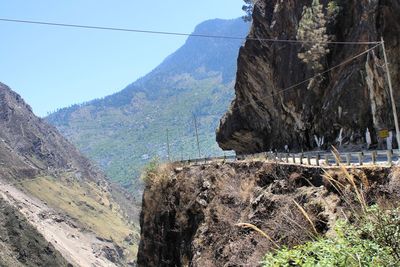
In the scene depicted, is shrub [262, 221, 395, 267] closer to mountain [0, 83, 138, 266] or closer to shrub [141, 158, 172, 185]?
shrub [141, 158, 172, 185]

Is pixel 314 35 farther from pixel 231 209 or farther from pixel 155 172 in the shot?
pixel 231 209

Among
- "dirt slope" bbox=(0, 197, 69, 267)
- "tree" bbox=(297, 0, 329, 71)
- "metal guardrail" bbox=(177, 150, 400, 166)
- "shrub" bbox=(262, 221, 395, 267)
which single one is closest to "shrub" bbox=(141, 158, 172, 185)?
"metal guardrail" bbox=(177, 150, 400, 166)

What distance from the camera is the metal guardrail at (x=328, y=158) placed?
19.5 metres

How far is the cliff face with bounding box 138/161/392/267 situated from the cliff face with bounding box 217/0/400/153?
8.84 m

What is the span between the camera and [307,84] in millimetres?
43812

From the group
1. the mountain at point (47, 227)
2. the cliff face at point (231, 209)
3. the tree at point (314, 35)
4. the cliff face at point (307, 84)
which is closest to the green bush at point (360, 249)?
the cliff face at point (231, 209)

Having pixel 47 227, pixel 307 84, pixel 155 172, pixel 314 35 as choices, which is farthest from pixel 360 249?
pixel 47 227

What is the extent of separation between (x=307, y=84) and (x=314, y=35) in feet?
15.4

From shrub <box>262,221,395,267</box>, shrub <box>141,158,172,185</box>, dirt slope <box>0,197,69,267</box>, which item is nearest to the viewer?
shrub <box>262,221,395,267</box>

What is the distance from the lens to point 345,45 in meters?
37.8

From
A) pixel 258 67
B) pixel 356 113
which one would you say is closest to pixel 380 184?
pixel 356 113

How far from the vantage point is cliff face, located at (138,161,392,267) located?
59.6 ft

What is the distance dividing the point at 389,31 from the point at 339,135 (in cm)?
1024

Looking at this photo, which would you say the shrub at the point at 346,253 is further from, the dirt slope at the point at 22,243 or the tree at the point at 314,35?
the dirt slope at the point at 22,243
